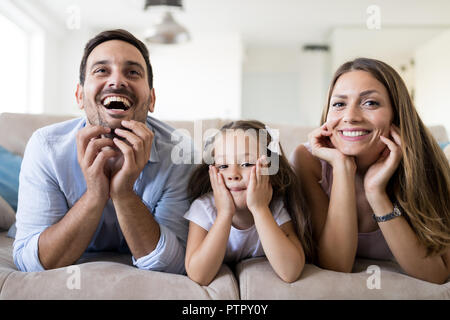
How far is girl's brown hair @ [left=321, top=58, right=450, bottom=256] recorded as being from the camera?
116cm

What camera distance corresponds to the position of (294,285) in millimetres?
1031

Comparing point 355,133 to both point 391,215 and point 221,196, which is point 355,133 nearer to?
point 391,215

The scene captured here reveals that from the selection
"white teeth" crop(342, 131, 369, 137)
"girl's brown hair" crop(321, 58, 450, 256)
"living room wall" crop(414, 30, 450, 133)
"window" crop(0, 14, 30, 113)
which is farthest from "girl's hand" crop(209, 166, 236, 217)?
"living room wall" crop(414, 30, 450, 133)

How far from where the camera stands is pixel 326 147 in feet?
4.24

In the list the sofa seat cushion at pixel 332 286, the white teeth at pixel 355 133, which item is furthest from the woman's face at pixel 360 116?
the sofa seat cushion at pixel 332 286

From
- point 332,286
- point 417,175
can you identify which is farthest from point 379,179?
point 332,286

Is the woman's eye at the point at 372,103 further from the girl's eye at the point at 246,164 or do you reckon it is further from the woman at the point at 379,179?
the girl's eye at the point at 246,164

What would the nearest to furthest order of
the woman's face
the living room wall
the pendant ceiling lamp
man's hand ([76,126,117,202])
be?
man's hand ([76,126,117,202])
the woman's face
the pendant ceiling lamp
the living room wall

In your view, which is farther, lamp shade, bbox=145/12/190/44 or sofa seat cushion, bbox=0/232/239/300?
lamp shade, bbox=145/12/190/44

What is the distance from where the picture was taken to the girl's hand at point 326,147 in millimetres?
1208

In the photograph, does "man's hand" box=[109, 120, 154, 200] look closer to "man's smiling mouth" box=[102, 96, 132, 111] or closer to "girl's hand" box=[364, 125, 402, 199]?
"man's smiling mouth" box=[102, 96, 132, 111]

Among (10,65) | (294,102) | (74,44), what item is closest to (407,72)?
(294,102)

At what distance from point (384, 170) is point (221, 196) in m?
0.48

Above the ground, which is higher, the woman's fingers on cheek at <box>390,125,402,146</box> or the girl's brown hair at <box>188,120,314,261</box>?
the woman's fingers on cheek at <box>390,125,402,146</box>
